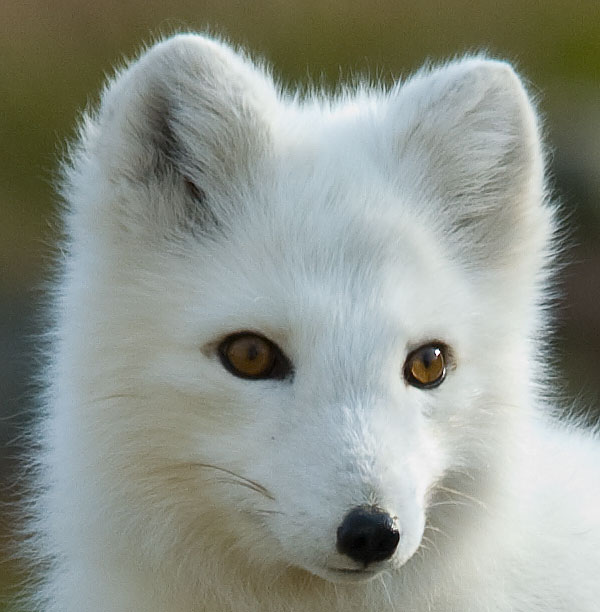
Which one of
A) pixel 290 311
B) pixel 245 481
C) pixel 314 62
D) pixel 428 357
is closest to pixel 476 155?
pixel 428 357

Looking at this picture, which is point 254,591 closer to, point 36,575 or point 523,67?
point 36,575

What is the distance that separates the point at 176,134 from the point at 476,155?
1.09 meters

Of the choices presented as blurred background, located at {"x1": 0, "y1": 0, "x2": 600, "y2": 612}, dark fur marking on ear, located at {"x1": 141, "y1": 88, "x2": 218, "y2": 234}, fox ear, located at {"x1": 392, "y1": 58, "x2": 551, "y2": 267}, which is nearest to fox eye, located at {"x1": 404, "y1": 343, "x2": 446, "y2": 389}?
fox ear, located at {"x1": 392, "y1": 58, "x2": 551, "y2": 267}

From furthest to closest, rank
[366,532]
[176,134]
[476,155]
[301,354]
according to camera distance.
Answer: [476,155] < [176,134] < [301,354] < [366,532]

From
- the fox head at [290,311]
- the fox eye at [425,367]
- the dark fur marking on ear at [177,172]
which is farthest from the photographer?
the dark fur marking on ear at [177,172]

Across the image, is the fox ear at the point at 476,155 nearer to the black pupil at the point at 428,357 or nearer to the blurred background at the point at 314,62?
the black pupil at the point at 428,357

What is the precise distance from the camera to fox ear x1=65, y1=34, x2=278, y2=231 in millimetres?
3732

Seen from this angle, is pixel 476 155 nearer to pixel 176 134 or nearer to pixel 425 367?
pixel 425 367

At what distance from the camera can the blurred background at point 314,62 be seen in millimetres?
8602

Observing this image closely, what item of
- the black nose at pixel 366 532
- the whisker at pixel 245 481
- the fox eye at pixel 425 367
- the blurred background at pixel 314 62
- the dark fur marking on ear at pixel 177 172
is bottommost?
the black nose at pixel 366 532

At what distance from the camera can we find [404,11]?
33.6ft

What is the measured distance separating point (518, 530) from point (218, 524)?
113 cm

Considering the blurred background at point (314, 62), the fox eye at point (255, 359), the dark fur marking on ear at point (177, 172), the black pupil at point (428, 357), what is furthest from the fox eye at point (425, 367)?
the blurred background at point (314, 62)

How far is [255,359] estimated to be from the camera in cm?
353
